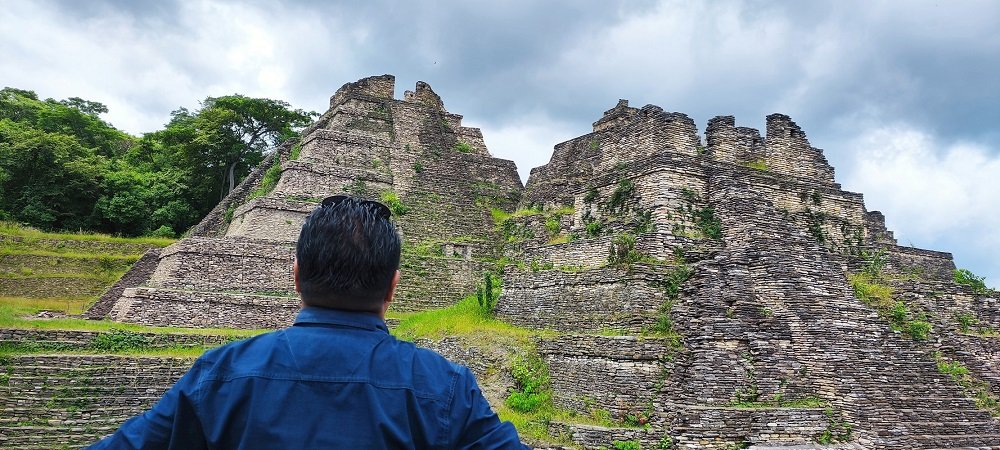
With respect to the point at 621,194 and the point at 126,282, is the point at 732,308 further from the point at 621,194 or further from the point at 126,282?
the point at 126,282

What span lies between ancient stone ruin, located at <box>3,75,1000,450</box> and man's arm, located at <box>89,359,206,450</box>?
8.84 metres

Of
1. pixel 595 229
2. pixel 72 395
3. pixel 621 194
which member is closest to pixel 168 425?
pixel 595 229

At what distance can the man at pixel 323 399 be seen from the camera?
2.01m

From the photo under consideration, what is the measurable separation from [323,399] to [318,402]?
16 millimetres

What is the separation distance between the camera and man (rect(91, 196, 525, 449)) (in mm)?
2014

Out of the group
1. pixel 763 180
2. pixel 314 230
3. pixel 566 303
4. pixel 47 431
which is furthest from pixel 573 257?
pixel 314 230

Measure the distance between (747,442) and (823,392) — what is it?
1637 mm

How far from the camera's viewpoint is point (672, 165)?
45.3ft

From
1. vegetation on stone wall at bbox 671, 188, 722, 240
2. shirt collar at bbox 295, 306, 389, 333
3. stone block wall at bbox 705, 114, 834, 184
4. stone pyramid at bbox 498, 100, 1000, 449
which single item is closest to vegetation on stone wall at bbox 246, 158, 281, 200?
stone pyramid at bbox 498, 100, 1000, 449

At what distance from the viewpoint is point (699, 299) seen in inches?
463

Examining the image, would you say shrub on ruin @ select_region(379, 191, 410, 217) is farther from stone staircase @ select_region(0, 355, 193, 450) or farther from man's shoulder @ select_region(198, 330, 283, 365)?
man's shoulder @ select_region(198, 330, 283, 365)

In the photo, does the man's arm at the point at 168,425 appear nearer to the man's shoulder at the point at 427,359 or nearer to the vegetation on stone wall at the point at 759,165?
the man's shoulder at the point at 427,359

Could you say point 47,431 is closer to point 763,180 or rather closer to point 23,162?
point 763,180

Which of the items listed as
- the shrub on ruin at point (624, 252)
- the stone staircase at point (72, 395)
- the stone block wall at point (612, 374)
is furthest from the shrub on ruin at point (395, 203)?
the stone block wall at point (612, 374)
